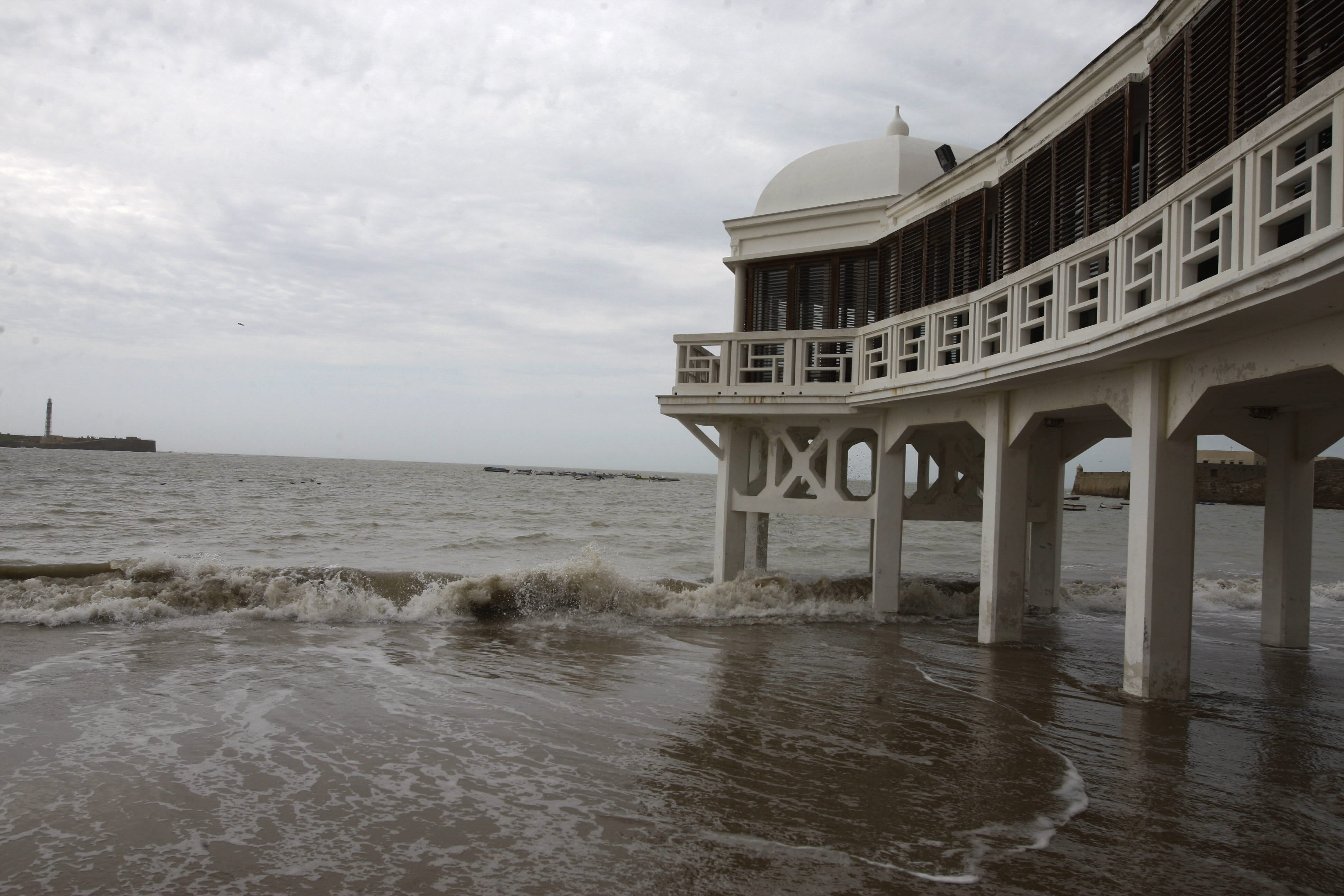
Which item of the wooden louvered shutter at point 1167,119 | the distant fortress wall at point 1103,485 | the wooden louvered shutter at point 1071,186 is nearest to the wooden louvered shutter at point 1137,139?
the wooden louvered shutter at point 1167,119

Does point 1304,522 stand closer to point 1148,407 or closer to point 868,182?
point 1148,407

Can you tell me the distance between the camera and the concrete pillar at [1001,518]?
34.3 ft

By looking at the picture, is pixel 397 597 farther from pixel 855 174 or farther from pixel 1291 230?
pixel 1291 230

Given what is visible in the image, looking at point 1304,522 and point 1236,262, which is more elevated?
point 1236,262

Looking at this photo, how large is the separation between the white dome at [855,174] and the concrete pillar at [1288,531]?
19.8ft

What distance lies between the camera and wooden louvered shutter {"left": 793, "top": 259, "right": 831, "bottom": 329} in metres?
14.2

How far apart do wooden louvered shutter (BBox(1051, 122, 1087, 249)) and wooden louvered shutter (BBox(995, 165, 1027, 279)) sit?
654 millimetres

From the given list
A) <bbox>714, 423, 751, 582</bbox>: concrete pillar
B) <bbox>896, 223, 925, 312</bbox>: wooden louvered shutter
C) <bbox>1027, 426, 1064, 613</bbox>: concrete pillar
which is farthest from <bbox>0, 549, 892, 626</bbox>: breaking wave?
<bbox>896, 223, 925, 312</bbox>: wooden louvered shutter

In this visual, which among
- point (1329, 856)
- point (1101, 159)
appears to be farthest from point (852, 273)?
point (1329, 856)

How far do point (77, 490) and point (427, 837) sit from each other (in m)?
50.8

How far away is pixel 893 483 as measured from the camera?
13305mm

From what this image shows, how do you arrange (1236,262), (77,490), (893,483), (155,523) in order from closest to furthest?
(1236,262), (893,483), (155,523), (77,490)

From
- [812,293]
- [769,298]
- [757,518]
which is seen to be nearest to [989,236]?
[812,293]

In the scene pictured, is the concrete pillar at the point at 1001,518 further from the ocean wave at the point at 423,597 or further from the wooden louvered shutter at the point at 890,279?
the ocean wave at the point at 423,597
